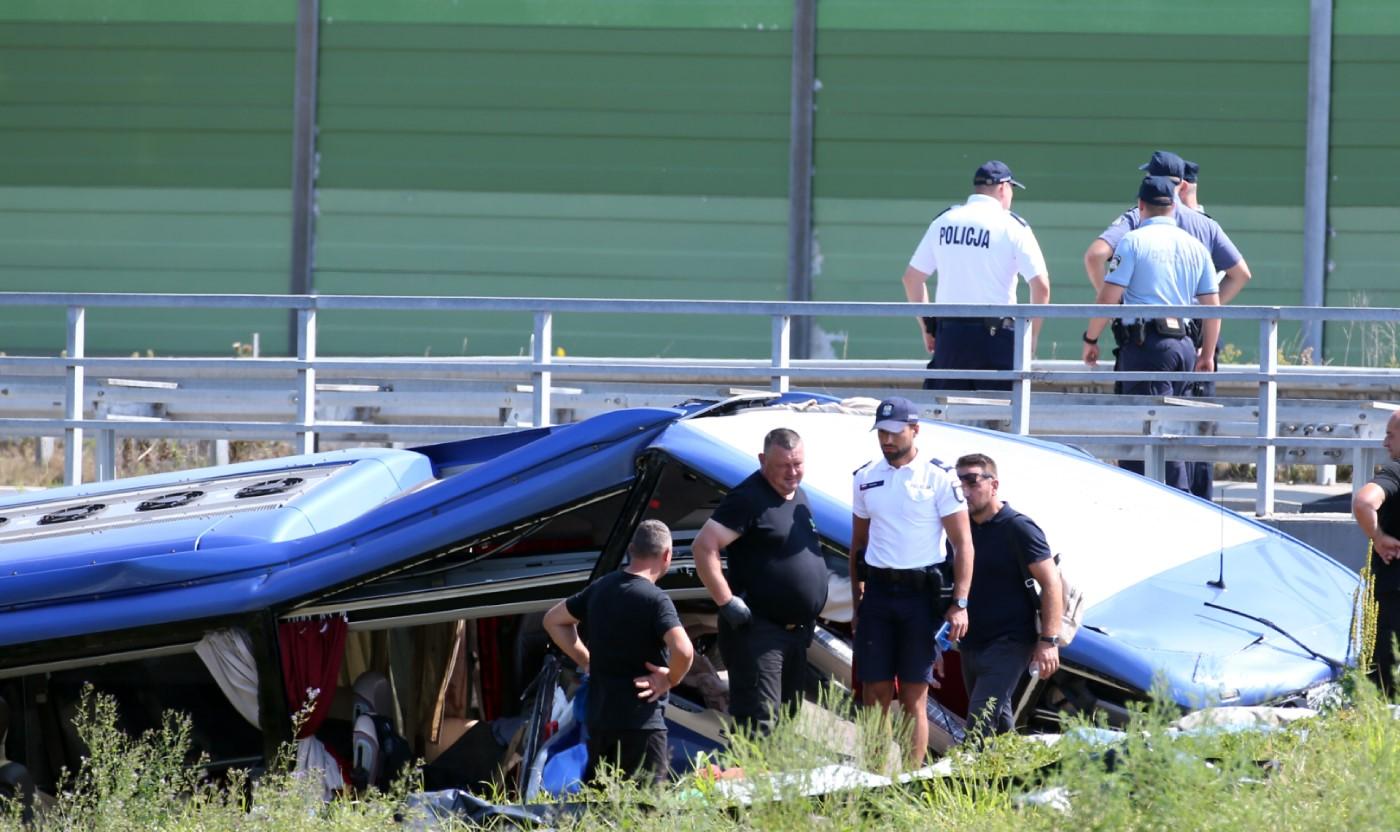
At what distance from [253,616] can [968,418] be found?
5.18 metres

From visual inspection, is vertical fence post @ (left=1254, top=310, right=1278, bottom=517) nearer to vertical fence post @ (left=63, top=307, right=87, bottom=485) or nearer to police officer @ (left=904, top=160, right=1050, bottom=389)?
police officer @ (left=904, top=160, right=1050, bottom=389)

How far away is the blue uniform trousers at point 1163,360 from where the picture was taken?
409 inches

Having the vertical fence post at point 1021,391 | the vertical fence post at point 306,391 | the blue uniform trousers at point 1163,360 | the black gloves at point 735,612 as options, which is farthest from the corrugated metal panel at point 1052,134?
the black gloves at point 735,612

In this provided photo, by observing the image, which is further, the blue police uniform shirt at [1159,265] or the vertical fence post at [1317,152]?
the vertical fence post at [1317,152]

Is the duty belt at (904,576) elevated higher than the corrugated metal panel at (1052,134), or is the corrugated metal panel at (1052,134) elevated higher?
the corrugated metal panel at (1052,134)

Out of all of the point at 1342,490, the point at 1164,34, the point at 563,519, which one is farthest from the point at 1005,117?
the point at 563,519

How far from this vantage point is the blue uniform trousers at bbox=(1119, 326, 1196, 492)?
10.4m

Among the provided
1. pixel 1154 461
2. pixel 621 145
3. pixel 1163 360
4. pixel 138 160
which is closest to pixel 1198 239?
pixel 1163 360

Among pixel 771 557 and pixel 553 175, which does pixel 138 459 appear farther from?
pixel 771 557

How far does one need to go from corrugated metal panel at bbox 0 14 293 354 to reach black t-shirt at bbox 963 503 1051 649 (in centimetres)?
1265

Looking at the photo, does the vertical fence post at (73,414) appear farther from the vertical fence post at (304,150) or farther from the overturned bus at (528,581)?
the vertical fence post at (304,150)

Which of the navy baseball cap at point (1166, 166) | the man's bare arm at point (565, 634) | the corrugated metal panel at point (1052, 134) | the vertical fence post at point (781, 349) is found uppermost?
the corrugated metal panel at point (1052, 134)

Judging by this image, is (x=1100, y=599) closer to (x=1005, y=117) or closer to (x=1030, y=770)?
(x=1030, y=770)

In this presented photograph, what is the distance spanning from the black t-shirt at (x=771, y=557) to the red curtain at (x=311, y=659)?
185 cm
